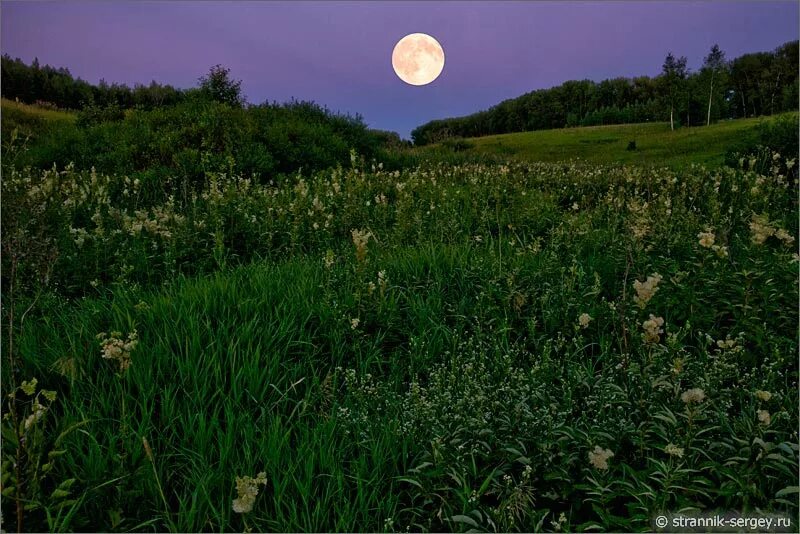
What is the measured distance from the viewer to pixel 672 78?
54750mm

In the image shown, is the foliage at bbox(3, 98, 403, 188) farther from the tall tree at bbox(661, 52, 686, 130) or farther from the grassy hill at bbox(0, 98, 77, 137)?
the tall tree at bbox(661, 52, 686, 130)

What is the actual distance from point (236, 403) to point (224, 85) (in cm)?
1787

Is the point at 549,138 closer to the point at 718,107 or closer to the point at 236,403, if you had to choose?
the point at 718,107

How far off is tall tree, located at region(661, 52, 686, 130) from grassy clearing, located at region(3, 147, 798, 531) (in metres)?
53.0

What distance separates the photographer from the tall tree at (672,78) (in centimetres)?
5194

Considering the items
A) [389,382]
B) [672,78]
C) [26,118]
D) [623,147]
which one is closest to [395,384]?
[389,382]

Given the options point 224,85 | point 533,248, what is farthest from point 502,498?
point 224,85

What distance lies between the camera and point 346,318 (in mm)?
4328

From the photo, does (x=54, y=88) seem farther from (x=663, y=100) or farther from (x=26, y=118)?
(x=663, y=100)

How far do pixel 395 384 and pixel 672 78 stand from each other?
61296 millimetres

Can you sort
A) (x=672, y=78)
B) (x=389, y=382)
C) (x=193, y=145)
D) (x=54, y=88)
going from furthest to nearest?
(x=672, y=78)
(x=54, y=88)
(x=193, y=145)
(x=389, y=382)

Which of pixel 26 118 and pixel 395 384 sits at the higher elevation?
pixel 26 118

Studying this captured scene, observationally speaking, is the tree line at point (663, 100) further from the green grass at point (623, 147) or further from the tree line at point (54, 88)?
the tree line at point (54, 88)

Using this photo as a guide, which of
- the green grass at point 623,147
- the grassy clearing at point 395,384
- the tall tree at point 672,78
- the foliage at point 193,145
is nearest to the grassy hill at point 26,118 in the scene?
the foliage at point 193,145
